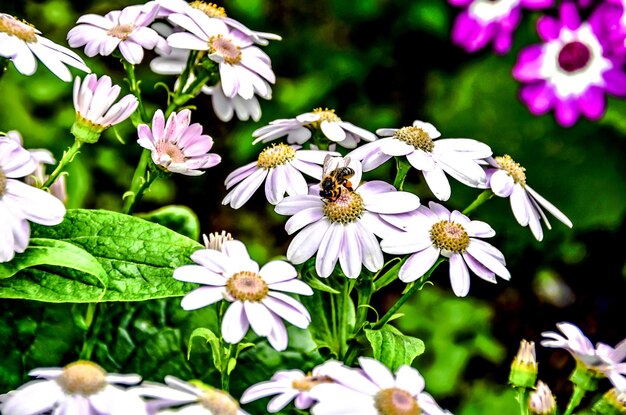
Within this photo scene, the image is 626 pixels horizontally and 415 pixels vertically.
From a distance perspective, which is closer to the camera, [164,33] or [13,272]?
[13,272]

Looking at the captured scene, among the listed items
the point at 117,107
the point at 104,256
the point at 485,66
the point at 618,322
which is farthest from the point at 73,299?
the point at 485,66

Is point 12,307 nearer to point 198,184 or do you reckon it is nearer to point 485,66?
point 198,184

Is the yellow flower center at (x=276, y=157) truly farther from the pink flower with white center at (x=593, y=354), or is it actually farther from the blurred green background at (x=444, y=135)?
the blurred green background at (x=444, y=135)

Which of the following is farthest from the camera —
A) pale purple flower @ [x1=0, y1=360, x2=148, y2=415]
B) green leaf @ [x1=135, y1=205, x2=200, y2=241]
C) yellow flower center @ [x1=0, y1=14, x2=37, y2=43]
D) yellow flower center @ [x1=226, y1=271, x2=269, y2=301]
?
green leaf @ [x1=135, y1=205, x2=200, y2=241]

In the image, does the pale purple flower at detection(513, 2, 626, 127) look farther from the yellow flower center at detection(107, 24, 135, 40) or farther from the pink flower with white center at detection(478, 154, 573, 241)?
the yellow flower center at detection(107, 24, 135, 40)

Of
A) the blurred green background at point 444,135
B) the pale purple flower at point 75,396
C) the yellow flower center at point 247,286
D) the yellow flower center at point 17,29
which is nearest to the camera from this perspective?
the pale purple flower at point 75,396

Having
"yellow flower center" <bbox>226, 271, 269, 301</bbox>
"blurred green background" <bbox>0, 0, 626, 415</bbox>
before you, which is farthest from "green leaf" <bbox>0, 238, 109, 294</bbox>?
"blurred green background" <bbox>0, 0, 626, 415</bbox>

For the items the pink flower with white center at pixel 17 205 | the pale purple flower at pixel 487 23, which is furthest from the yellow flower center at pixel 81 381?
the pale purple flower at pixel 487 23
